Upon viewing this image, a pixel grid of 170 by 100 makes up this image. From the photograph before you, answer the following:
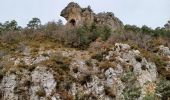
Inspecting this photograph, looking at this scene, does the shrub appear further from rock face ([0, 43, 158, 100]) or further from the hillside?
rock face ([0, 43, 158, 100])

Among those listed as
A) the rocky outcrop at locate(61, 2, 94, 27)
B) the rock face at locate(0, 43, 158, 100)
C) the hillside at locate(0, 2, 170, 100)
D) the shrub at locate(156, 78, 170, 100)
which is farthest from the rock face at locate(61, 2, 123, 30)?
the shrub at locate(156, 78, 170, 100)

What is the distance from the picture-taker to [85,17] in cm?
9681

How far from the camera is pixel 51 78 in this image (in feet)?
203

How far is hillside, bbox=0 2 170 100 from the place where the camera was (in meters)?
60.8

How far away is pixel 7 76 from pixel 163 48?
2528 cm

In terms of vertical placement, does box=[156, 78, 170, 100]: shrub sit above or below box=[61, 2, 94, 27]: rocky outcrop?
below

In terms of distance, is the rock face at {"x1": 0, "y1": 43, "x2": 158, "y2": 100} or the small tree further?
the small tree

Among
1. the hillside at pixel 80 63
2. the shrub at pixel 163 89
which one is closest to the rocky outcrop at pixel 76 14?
the hillside at pixel 80 63

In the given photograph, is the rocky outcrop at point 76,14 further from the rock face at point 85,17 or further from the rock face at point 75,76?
the rock face at point 75,76

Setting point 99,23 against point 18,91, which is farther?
point 99,23

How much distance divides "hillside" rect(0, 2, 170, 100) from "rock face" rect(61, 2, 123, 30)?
178 inches

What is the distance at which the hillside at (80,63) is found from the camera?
199ft

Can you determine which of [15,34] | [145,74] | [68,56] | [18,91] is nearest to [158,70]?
[145,74]

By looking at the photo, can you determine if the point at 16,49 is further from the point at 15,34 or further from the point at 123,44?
the point at 123,44
